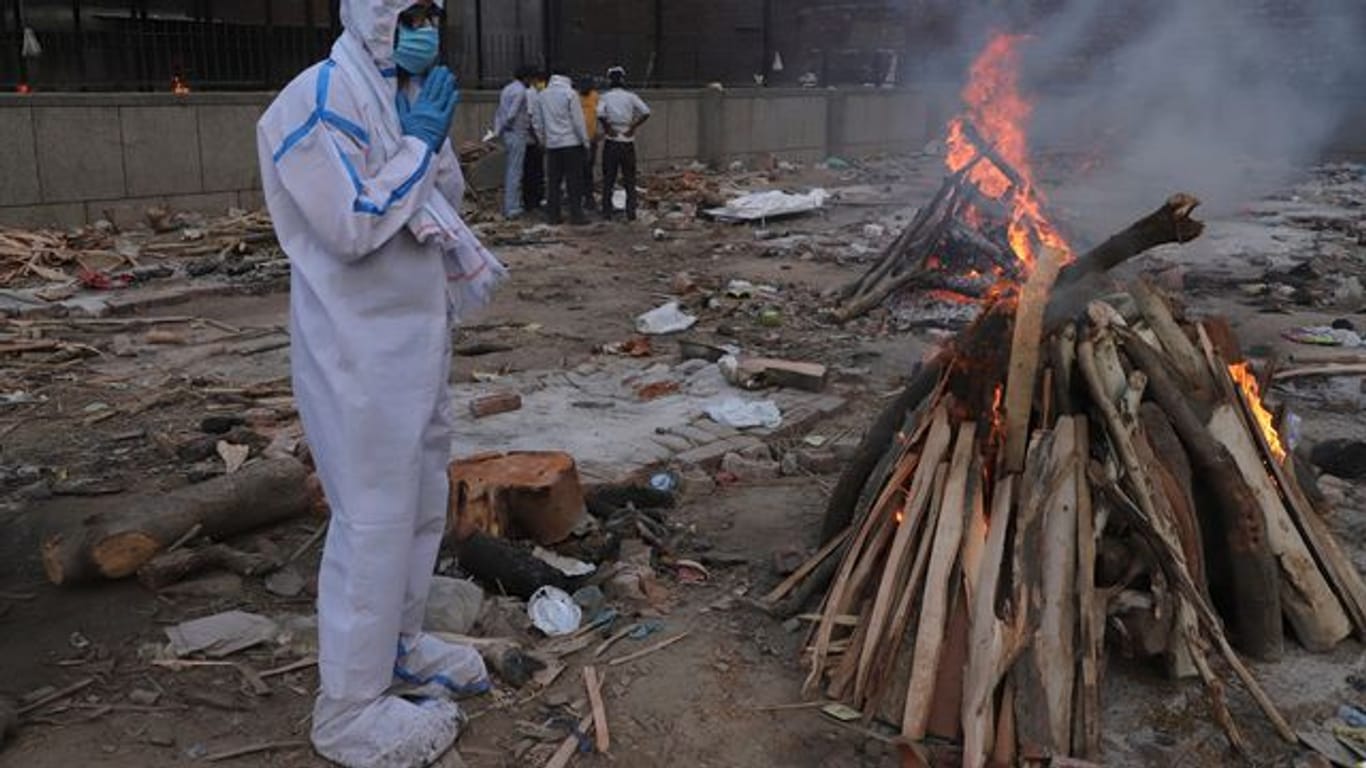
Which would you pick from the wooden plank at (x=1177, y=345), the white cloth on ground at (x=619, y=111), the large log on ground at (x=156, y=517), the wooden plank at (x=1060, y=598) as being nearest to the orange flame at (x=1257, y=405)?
the wooden plank at (x=1177, y=345)

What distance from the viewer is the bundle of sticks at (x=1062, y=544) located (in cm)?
344

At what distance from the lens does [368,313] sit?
306 cm

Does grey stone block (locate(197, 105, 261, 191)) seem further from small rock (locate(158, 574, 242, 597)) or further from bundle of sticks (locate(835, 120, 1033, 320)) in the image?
small rock (locate(158, 574, 242, 597))

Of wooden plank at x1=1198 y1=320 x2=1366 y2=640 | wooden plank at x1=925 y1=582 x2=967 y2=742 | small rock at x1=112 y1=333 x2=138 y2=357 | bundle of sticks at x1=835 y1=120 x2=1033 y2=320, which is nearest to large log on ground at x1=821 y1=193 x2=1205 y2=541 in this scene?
wooden plank at x1=1198 y1=320 x2=1366 y2=640

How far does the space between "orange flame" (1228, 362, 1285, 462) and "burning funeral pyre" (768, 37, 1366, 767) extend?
Answer: 27mm

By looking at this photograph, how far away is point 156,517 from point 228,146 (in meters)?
10.1

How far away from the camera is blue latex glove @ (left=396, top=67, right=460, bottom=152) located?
3199mm

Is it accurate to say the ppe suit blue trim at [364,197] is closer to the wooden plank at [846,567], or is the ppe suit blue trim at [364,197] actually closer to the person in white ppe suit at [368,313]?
the person in white ppe suit at [368,313]

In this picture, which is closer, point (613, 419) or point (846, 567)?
Answer: point (846, 567)

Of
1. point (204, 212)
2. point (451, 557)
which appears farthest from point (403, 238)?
point (204, 212)

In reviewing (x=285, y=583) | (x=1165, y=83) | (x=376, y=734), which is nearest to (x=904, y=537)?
(x=376, y=734)

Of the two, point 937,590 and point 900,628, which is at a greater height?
point 937,590

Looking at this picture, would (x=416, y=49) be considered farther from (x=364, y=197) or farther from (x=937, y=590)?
(x=937, y=590)

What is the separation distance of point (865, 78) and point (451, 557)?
2422 cm
